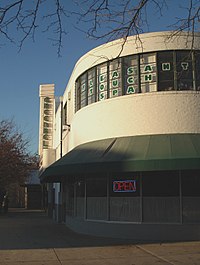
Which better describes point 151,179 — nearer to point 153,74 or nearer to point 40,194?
point 153,74

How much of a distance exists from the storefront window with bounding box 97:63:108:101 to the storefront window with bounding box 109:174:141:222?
3521 mm

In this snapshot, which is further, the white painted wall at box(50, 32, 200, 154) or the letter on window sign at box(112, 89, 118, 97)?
the letter on window sign at box(112, 89, 118, 97)

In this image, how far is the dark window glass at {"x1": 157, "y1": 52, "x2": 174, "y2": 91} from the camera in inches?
609

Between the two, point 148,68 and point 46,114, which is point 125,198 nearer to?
point 148,68

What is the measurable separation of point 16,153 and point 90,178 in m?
17.6

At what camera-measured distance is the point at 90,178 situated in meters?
16.5

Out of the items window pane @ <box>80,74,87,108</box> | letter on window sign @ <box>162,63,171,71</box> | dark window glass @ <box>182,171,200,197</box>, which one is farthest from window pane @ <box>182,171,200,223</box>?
window pane @ <box>80,74,87,108</box>

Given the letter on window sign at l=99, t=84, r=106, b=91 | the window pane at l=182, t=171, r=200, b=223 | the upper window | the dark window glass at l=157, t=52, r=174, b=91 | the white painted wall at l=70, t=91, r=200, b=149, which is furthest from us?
the letter on window sign at l=99, t=84, r=106, b=91

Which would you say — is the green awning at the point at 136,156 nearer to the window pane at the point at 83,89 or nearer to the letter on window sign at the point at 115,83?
the letter on window sign at the point at 115,83

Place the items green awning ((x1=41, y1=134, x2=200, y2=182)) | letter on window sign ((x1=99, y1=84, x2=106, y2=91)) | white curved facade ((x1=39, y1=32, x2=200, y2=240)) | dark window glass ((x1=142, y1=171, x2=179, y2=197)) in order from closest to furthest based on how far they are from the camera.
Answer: green awning ((x1=41, y1=134, x2=200, y2=182)) → white curved facade ((x1=39, y1=32, x2=200, y2=240)) → dark window glass ((x1=142, y1=171, x2=179, y2=197)) → letter on window sign ((x1=99, y1=84, x2=106, y2=91))

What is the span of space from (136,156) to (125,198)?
2.34 m

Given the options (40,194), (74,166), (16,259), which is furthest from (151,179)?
(40,194)

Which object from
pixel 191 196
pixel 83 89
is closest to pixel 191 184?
pixel 191 196

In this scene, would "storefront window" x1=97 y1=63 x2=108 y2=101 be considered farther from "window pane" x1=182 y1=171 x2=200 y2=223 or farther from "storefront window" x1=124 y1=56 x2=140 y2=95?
"window pane" x1=182 y1=171 x2=200 y2=223
